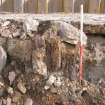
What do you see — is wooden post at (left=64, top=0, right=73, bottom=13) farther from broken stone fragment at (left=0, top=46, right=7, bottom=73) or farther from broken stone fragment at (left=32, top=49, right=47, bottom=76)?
broken stone fragment at (left=0, top=46, right=7, bottom=73)

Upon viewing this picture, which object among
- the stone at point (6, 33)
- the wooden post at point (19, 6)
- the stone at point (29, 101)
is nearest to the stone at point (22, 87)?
the stone at point (29, 101)

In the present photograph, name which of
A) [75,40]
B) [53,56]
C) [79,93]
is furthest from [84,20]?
[79,93]

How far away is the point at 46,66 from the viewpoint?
414 cm

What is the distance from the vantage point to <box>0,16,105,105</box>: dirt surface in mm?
4047

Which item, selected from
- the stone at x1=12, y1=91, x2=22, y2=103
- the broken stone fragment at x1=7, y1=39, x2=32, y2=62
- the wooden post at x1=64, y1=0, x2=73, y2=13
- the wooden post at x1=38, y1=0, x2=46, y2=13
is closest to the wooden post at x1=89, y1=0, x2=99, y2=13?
the wooden post at x1=64, y1=0, x2=73, y2=13

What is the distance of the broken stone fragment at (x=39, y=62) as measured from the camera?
411 centimetres

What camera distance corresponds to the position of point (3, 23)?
444 centimetres

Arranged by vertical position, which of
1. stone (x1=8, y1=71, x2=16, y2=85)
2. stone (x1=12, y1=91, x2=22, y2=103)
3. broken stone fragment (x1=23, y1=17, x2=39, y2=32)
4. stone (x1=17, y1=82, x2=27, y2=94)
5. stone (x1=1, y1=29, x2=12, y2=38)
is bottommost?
stone (x1=12, y1=91, x2=22, y2=103)

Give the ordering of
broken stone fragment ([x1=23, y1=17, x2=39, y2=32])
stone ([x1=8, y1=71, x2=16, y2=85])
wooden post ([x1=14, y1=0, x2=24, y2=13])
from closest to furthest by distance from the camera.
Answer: stone ([x1=8, y1=71, x2=16, y2=85]) → broken stone fragment ([x1=23, y1=17, x2=39, y2=32]) → wooden post ([x1=14, y1=0, x2=24, y2=13])

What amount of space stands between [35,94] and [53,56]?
0.53 meters

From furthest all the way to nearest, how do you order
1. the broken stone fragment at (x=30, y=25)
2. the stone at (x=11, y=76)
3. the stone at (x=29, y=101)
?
the broken stone fragment at (x=30, y=25), the stone at (x=11, y=76), the stone at (x=29, y=101)

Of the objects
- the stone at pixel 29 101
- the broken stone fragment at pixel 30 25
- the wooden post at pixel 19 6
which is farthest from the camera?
the wooden post at pixel 19 6

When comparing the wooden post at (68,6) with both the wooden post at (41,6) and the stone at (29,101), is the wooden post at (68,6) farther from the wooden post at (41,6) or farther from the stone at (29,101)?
the stone at (29,101)

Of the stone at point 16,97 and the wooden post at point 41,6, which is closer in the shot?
the stone at point 16,97
